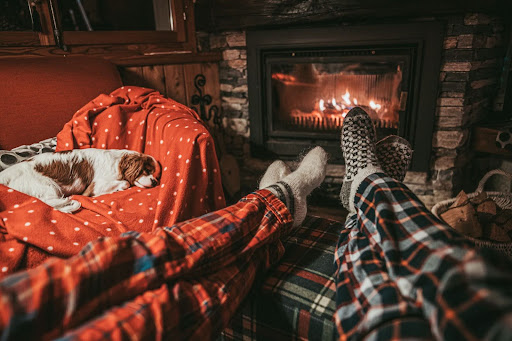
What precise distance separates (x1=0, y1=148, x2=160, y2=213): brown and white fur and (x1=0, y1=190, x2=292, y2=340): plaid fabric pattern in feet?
1.94

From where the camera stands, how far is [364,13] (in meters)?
1.69

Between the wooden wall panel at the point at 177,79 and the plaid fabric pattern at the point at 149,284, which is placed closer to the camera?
the plaid fabric pattern at the point at 149,284

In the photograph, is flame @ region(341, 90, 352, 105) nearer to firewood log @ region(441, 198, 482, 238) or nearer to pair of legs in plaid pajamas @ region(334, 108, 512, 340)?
firewood log @ region(441, 198, 482, 238)

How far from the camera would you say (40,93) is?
1.31 meters

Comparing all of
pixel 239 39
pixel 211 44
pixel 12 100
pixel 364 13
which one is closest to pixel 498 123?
pixel 364 13

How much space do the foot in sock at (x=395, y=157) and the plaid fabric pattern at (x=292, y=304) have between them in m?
0.63

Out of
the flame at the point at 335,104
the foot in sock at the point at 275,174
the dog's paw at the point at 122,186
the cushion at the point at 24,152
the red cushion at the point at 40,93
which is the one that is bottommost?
the dog's paw at the point at 122,186

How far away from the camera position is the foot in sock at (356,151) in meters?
1.07

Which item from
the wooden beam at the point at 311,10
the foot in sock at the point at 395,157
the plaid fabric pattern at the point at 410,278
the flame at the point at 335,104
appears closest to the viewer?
the plaid fabric pattern at the point at 410,278

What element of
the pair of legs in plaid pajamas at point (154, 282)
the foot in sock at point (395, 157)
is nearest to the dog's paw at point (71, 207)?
the pair of legs in plaid pajamas at point (154, 282)

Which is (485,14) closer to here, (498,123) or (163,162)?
(498,123)

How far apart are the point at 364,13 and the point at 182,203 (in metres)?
1.32

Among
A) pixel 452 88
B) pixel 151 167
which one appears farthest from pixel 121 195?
pixel 452 88

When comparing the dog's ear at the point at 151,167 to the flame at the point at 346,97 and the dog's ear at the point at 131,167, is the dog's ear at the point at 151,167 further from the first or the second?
the flame at the point at 346,97
